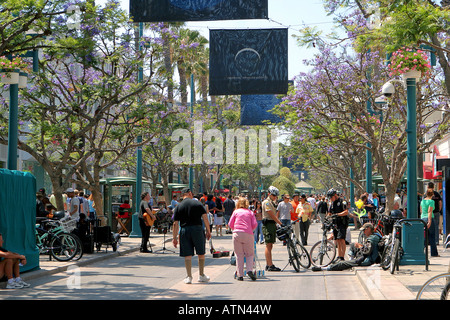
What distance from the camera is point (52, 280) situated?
13.7 metres

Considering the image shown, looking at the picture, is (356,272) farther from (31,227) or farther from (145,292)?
(31,227)

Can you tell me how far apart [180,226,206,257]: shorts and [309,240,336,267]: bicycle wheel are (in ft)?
12.4

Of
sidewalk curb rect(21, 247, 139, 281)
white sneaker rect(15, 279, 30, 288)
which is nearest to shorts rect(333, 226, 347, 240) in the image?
sidewalk curb rect(21, 247, 139, 281)

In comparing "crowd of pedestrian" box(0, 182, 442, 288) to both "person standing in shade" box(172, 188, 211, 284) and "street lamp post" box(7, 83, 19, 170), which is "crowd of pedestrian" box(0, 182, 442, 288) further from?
"street lamp post" box(7, 83, 19, 170)

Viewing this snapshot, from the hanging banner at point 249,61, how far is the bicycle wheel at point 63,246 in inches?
268

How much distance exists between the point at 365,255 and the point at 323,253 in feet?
3.29

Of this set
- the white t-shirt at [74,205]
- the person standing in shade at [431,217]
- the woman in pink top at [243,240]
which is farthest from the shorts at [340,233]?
the white t-shirt at [74,205]

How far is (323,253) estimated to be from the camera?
16.0 m

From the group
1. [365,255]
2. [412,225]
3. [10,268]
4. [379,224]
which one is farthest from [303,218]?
[10,268]

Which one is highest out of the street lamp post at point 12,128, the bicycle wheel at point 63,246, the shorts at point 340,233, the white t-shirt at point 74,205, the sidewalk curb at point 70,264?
the street lamp post at point 12,128

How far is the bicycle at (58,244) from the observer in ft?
56.2

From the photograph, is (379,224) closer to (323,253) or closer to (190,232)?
(323,253)

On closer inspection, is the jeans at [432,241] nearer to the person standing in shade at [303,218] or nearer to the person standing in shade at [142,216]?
the person standing in shade at [303,218]

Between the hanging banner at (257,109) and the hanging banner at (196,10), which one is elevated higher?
the hanging banner at (196,10)
